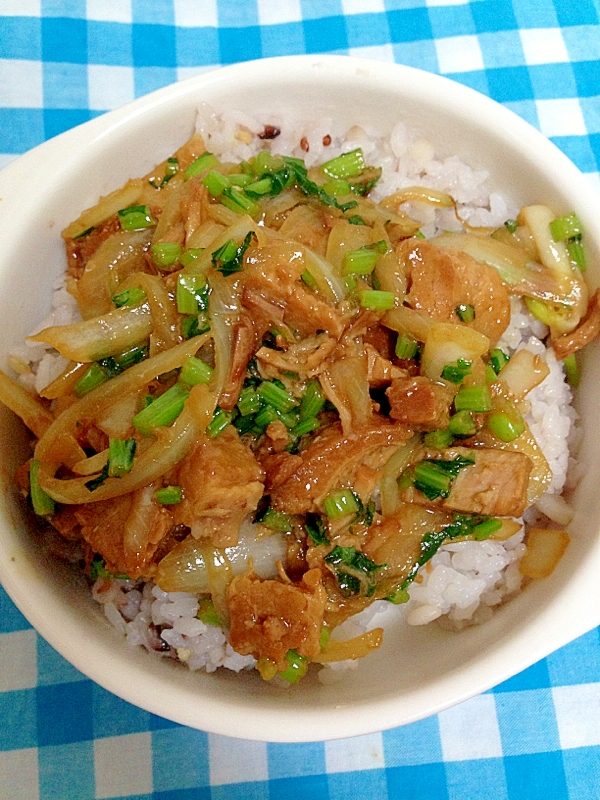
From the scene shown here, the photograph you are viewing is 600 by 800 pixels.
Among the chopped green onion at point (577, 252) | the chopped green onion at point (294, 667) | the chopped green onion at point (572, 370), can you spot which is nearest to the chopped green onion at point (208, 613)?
the chopped green onion at point (294, 667)

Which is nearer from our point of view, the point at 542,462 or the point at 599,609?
the point at 599,609

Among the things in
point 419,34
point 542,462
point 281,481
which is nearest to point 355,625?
point 281,481

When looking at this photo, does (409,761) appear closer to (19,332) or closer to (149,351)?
(149,351)

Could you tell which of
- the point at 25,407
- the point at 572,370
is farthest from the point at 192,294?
the point at 572,370

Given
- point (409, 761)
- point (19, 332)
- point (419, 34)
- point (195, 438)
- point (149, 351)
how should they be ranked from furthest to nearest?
point (419, 34), point (409, 761), point (19, 332), point (149, 351), point (195, 438)

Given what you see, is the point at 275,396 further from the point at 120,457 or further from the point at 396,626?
the point at 396,626

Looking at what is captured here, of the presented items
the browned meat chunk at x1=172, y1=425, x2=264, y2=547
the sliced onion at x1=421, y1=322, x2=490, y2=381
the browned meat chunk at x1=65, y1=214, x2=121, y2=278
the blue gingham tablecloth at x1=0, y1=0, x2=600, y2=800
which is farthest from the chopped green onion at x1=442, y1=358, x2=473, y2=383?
the blue gingham tablecloth at x1=0, y1=0, x2=600, y2=800
